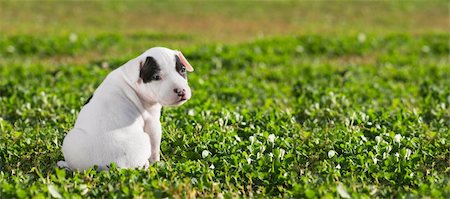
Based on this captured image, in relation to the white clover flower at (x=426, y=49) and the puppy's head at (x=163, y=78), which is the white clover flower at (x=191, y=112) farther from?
the white clover flower at (x=426, y=49)

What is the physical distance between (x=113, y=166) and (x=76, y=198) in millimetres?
651

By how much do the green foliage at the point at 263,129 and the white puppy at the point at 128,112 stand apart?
17 cm

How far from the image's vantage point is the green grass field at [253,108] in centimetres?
695

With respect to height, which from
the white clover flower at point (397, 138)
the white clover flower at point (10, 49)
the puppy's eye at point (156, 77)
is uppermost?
the puppy's eye at point (156, 77)

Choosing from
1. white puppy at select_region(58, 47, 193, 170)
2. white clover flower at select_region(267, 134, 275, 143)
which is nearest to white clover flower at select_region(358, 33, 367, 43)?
white clover flower at select_region(267, 134, 275, 143)

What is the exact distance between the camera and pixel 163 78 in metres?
6.76

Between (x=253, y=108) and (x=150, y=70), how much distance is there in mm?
4388

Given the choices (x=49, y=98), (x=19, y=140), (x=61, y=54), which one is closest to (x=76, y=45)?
(x=61, y=54)

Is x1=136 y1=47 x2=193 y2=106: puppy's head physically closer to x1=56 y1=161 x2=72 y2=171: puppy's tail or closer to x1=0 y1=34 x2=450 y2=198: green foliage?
x1=0 y1=34 x2=450 y2=198: green foliage

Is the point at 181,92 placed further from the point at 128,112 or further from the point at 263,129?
the point at 263,129

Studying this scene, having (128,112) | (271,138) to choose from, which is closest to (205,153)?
(271,138)

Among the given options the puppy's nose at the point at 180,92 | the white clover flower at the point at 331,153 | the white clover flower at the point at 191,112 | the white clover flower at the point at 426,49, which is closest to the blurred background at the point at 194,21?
the white clover flower at the point at 426,49

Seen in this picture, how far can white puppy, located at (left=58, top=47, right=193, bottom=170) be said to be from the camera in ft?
22.2

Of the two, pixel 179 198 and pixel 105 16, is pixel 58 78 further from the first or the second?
pixel 105 16
